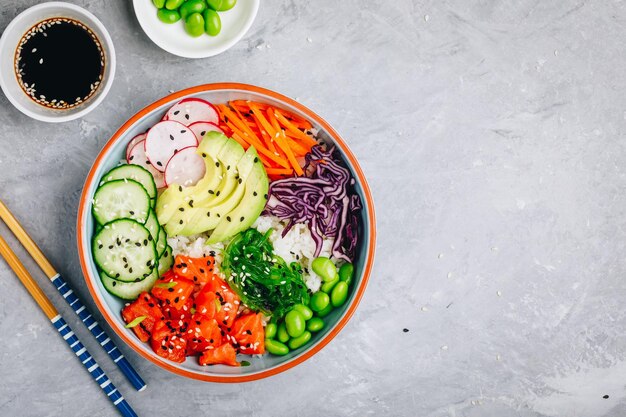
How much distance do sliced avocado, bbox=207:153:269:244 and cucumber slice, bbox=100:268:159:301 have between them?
0.35m

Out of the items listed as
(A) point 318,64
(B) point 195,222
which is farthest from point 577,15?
(B) point 195,222

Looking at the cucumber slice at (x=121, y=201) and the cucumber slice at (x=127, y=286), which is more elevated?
the cucumber slice at (x=121, y=201)

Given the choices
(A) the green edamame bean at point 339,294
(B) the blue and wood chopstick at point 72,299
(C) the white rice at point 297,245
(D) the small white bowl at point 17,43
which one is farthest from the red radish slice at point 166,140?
(A) the green edamame bean at point 339,294

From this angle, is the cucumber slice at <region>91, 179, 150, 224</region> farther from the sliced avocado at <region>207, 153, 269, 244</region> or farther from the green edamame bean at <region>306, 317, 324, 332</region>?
the green edamame bean at <region>306, 317, 324, 332</region>

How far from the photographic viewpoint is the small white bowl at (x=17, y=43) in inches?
104

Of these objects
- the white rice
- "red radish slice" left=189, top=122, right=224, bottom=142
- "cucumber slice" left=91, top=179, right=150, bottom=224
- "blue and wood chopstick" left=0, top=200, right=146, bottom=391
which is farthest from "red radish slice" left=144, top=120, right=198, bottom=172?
"blue and wood chopstick" left=0, top=200, right=146, bottom=391

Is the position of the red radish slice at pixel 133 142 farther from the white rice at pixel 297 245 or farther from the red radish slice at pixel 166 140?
the white rice at pixel 297 245

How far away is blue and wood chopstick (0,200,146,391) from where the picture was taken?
2.76 metres

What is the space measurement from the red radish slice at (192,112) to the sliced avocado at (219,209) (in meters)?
0.26

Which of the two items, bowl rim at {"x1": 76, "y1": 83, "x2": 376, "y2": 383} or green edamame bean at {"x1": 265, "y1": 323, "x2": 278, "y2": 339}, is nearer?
bowl rim at {"x1": 76, "y1": 83, "x2": 376, "y2": 383}

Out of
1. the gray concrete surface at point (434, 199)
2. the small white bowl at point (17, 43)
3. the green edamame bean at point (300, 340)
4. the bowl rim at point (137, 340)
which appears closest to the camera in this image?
the bowl rim at point (137, 340)

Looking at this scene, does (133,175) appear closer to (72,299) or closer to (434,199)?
(72,299)

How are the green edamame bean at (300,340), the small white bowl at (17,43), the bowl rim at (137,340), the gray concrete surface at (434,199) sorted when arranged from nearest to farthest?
the bowl rim at (137,340)
the small white bowl at (17,43)
the green edamame bean at (300,340)
the gray concrete surface at (434,199)

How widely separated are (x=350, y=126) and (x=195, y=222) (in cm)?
95
